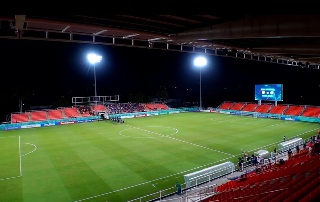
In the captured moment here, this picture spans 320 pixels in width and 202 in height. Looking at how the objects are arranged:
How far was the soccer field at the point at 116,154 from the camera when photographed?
16.9 metres

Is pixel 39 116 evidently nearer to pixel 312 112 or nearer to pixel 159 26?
pixel 159 26

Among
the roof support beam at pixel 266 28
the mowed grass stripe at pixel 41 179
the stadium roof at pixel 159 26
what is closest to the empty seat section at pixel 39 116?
the mowed grass stripe at pixel 41 179

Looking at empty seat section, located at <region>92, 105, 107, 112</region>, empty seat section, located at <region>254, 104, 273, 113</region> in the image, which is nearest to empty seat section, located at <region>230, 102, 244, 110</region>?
empty seat section, located at <region>254, 104, 273, 113</region>

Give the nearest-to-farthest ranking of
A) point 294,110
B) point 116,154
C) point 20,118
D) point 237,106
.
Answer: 1. point 116,154
2. point 20,118
3. point 294,110
4. point 237,106

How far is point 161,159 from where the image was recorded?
22781 mm

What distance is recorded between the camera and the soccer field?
16.9m

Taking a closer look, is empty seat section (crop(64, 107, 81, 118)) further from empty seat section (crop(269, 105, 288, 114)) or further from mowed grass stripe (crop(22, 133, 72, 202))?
empty seat section (crop(269, 105, 288, 114))

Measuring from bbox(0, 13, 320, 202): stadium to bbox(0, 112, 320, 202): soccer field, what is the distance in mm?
70

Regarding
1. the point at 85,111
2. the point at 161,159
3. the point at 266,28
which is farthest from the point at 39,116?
the point at 266,28

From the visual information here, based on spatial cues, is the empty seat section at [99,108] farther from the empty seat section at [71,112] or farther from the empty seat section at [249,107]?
the empty seat section at [249,107]

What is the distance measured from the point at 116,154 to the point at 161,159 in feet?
14.3

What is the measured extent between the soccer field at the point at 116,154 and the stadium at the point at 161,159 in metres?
0.07

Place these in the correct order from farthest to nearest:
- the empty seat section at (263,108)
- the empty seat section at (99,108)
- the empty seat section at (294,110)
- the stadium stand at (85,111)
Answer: the empty seat section at (99,108) → the empty seat section at (263,108) → the stadium stand at (85,111) → the empty seat section at (294,110)

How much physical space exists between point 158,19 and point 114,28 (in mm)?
2185
